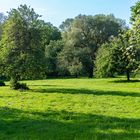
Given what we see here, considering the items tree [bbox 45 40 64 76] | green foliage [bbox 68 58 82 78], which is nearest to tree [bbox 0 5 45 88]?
green foliage [bbox 68 58 82 78]

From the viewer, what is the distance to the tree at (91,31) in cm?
9881

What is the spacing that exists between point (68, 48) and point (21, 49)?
2127 inches

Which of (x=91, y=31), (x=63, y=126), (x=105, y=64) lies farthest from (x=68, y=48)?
(x=63, y=126)

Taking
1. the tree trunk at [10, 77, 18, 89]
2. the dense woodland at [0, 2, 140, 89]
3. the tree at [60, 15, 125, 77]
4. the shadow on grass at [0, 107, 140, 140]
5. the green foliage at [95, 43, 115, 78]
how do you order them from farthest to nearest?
1. the tree at [60, 15, 125, 77]
2. the green foliage at [95, 43, 115, 78]
3. the tree trunk at [10, 77, 18, 89]
4. the dense woodland at [0, 2, 140, 89]
5. the shadow on grass at [0, 107, 140, 140]

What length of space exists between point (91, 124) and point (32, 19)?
2767 cm

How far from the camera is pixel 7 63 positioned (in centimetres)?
4122

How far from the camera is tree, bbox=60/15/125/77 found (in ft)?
324

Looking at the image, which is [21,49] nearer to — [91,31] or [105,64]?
[105,64]

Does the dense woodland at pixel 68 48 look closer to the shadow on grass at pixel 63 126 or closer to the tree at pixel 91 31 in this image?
the tree at pixel 91 31

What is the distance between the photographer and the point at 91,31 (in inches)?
4031

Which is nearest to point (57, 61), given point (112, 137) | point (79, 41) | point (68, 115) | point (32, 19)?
point (79, 41)

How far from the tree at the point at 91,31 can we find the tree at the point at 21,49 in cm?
5598

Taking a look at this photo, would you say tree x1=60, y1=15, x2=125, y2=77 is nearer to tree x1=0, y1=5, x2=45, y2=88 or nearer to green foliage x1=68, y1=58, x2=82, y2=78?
green foliage x1=68, y1=58, x2=82, y2=78

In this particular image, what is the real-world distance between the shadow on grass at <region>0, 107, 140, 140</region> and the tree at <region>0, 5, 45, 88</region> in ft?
66.6
